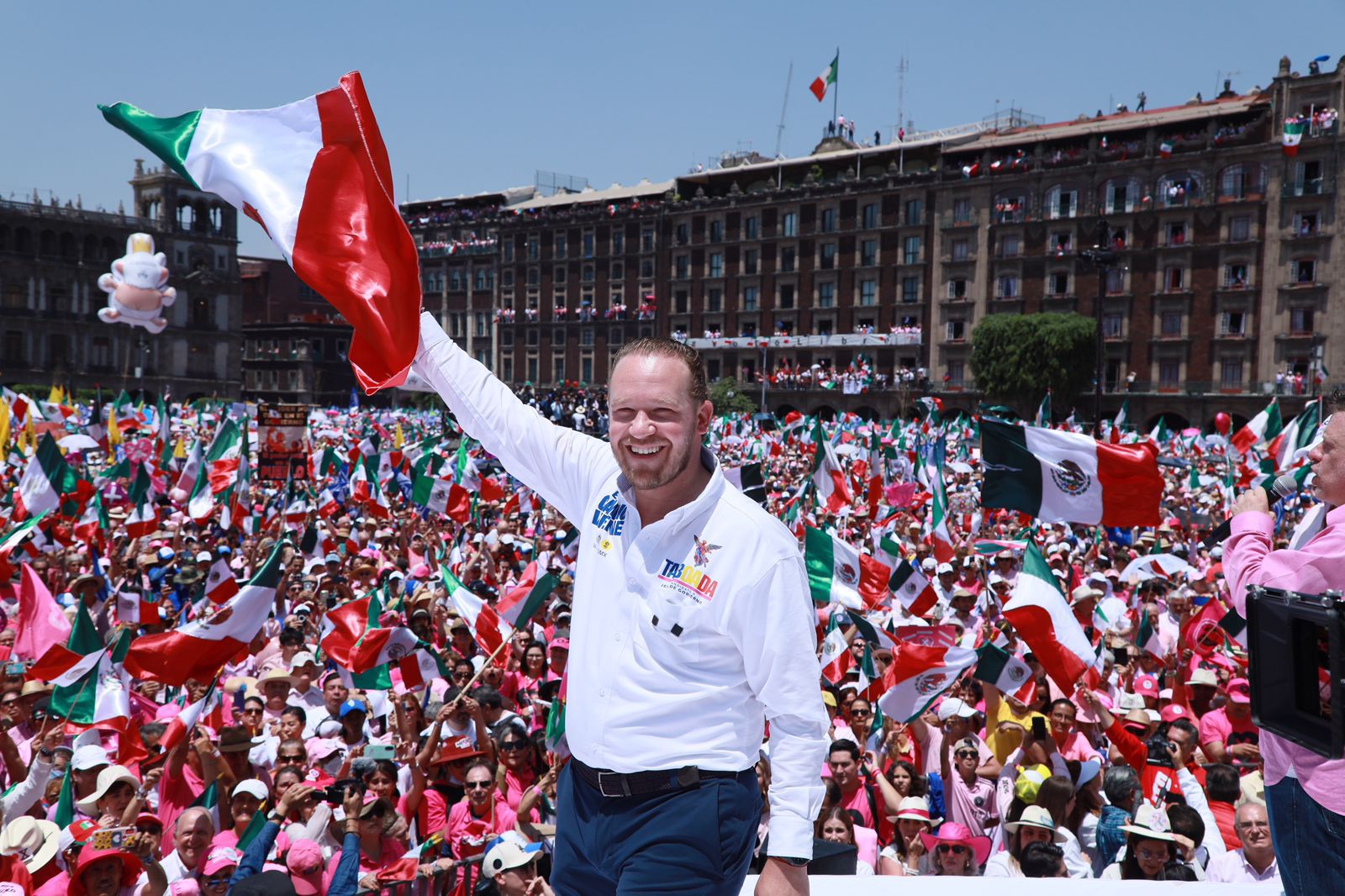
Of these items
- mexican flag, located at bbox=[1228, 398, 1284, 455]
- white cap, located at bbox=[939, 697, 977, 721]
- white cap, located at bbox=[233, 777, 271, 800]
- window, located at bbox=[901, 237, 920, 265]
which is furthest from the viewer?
window, located at bbox=[901, 237, 920, 265]

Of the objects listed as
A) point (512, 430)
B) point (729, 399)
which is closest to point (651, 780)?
point (512, 430)

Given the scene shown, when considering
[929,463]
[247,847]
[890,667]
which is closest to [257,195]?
[247,847]

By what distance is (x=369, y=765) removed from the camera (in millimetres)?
6324

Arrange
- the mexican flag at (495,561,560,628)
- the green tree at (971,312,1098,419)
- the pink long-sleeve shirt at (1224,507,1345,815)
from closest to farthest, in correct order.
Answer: the pink long-sleeve shirt at (1224,507,1345,815) < the mexican flag at (495,561,560,628) < the green tree at (971,312,1098,419)

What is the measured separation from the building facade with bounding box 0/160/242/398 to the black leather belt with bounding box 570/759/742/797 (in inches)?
3083

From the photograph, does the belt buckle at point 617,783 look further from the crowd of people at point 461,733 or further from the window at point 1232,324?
the window at point 1232,324

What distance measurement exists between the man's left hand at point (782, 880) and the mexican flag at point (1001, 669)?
5652 millimetres

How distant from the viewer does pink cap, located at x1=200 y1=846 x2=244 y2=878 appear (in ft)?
17.7

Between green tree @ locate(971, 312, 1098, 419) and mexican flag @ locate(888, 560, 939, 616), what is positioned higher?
green tree @ locate(971, 312, 1098, 419)

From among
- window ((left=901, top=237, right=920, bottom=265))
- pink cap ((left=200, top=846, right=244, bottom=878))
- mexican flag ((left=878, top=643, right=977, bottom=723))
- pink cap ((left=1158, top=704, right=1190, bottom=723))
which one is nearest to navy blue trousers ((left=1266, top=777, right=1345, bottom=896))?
pink cap ((left=200, top=846, right=244, bottom=878))

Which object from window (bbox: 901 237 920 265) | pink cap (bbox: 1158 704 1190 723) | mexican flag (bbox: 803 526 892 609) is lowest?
pink cap (bbox: 1158 704 1190 723)

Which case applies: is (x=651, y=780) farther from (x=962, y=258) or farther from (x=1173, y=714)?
(x=962, y=258)

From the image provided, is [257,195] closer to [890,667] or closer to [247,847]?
[247,847]

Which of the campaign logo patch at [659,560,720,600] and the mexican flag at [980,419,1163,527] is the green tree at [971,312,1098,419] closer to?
the mexican flag at [980,419,1163,527]
